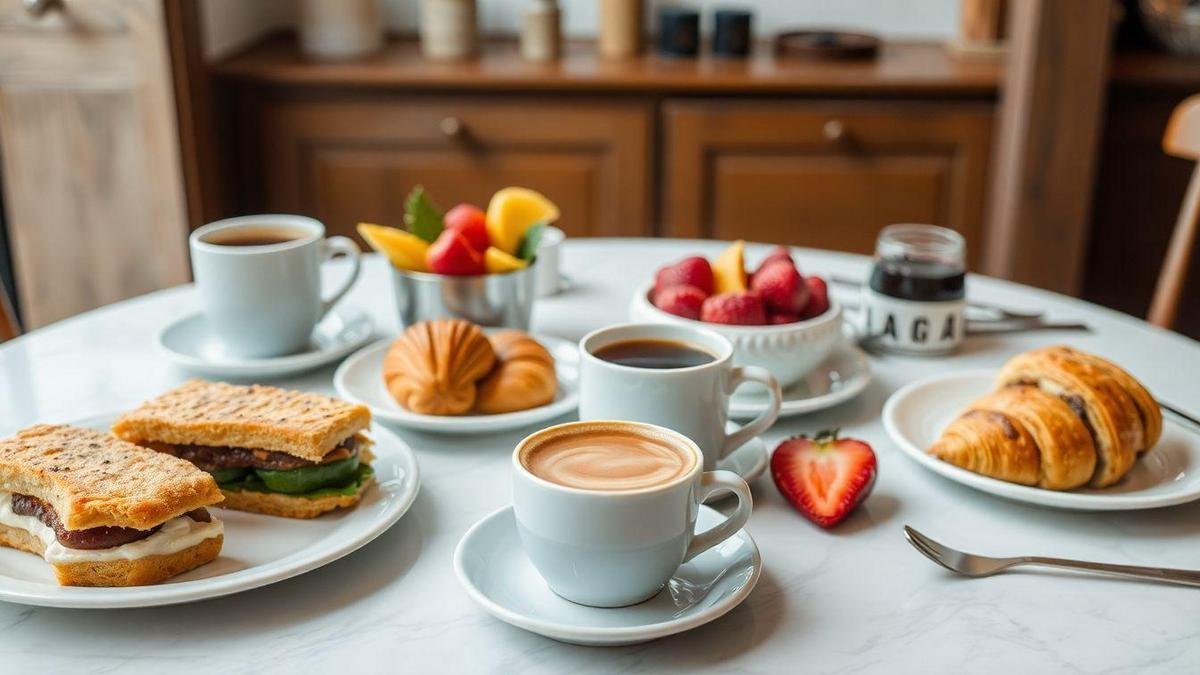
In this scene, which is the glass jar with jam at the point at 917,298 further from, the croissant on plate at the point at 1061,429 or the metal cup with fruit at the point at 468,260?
the metal cup with fruit at the point at 468,260

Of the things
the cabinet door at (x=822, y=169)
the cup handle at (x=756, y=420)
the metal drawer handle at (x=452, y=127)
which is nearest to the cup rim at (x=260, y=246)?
the cup handle at (x=756, y=420)

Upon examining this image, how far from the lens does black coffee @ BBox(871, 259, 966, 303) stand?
138cm

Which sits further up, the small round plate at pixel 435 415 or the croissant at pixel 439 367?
the croissant at pixel 439 367

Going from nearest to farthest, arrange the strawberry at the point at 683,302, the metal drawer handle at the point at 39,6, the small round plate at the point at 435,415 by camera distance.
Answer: the small round plate at the point at 435,415 < the strawberry at the point at 683,302 < the metal drawer handle at the point at 39,6

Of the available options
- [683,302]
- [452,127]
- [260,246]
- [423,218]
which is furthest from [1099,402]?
[452,127]

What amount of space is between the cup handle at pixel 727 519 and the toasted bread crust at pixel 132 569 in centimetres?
37

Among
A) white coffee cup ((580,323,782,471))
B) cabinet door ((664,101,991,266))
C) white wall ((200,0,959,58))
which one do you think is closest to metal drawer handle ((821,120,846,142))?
cabinet door ((664,101,991,266))

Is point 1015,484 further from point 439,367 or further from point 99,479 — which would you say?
point 99,479

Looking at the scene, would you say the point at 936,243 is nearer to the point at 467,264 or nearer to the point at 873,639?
the point at 467,264

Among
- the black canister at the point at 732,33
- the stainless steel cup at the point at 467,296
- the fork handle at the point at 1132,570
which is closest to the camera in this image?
the fork handle at the point at 1132,570

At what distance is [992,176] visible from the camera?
9.01ft

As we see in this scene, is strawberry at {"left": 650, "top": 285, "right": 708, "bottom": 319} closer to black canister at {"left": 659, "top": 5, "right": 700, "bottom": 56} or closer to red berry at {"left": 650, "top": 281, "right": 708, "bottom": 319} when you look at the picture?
red berry at {"left": 650, "top": 281, "right": 708, "bottom": 319}

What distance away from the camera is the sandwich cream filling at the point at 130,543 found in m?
0.84

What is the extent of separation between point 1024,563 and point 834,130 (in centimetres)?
191
